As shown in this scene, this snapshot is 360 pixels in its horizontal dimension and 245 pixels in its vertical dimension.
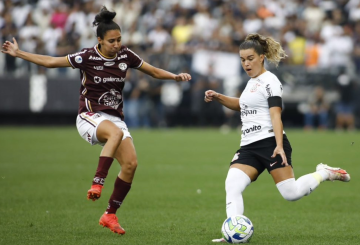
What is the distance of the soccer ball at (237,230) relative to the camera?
21.7ft

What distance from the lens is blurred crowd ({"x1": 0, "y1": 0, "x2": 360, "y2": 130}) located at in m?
23.0

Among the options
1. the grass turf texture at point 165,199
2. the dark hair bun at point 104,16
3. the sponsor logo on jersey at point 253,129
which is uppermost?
the dark hair bun at point 104,16

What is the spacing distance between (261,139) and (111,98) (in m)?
1.87

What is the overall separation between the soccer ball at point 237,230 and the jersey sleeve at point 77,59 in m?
2.46

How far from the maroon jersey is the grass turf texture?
55.9 inches

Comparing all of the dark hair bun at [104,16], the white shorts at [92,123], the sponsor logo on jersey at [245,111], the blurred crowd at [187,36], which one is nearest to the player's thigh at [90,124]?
the white shorts at [92,123]

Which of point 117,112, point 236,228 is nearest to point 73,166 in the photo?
point 117,112

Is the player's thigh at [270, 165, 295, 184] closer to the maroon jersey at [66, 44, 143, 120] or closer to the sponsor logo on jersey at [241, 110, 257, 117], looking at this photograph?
the sponsor logo on jersey at [241, 110, 257, 117]

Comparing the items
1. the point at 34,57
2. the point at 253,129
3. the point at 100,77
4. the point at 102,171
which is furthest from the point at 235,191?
the point at 34,57

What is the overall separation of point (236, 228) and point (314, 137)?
14274mm

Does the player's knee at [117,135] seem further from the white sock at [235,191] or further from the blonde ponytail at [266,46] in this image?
the blonde ponytail at [266,46]

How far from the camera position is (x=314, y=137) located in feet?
67.1

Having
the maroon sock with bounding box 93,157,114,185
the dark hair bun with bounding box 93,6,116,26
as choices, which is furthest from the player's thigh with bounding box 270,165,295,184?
the dark hair bun with bounding box 93,6,116,26

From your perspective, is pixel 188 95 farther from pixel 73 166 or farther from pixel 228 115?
pixel 73 166
